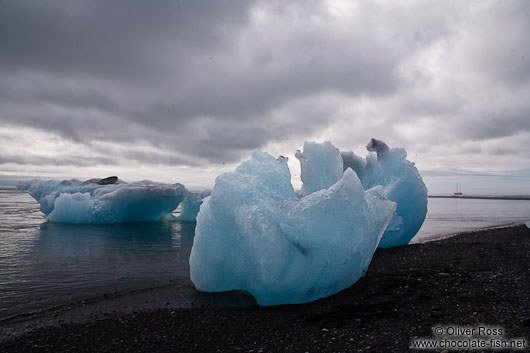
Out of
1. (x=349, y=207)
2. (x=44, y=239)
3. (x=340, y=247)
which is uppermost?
(x=349, y=207)

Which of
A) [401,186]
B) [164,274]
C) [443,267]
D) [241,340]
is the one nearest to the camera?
[241,340]

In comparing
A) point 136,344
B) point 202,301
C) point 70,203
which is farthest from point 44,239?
point 136,344

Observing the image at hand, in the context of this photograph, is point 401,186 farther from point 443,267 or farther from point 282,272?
point 282,272

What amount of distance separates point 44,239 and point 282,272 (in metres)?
12.5

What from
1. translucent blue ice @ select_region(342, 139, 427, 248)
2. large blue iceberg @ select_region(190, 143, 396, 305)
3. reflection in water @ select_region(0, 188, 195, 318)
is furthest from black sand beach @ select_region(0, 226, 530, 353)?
translucent blue ice @ select_region(342, 139, 427, 248)

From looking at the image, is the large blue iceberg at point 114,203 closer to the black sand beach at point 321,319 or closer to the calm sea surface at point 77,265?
the calm sea surface at point 77,265

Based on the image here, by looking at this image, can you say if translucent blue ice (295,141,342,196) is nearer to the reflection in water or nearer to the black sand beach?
the black sand beach

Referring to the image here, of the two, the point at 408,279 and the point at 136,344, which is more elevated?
the point at 408,279

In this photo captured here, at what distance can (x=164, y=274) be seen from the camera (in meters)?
8.15

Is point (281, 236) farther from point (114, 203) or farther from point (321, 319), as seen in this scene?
point (114, 203)

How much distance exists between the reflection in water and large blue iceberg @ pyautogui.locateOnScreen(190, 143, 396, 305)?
6.38 feet

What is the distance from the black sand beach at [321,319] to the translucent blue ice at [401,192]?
11.8ft

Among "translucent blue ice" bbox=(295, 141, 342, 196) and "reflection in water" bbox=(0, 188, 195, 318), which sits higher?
"translucent blue ice" bbox=(295, 141, 342, 196)

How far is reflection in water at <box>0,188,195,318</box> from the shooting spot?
656 centimetres
